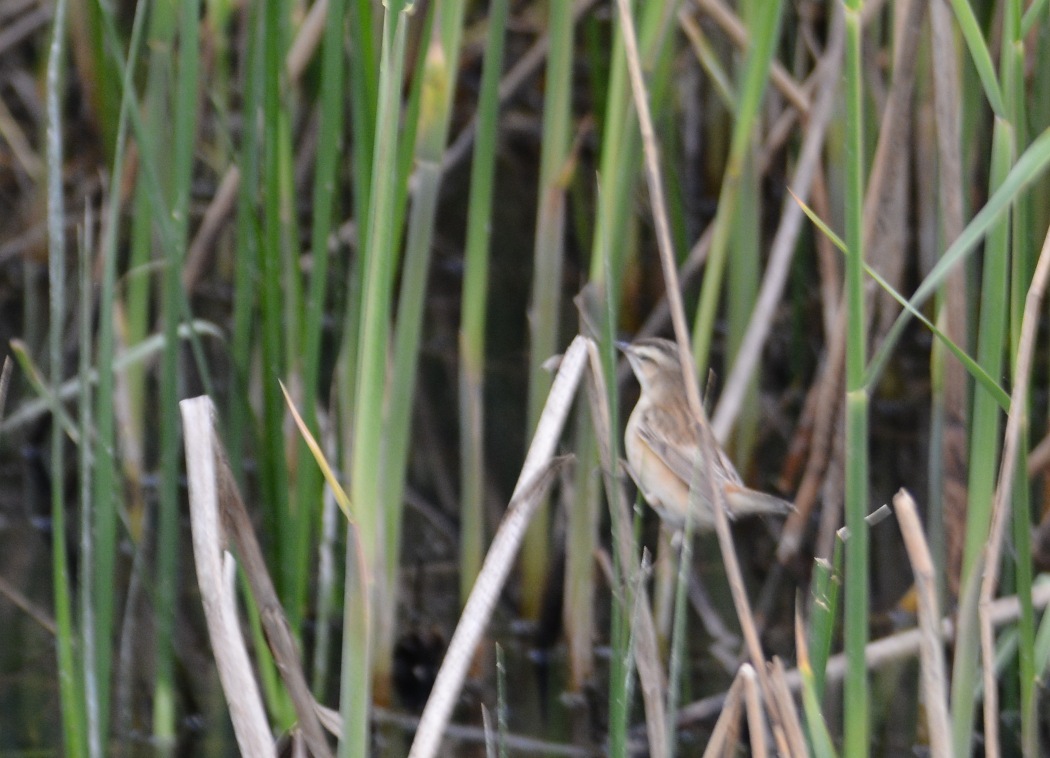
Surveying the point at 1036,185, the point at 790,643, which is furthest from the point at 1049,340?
the point at 790,643

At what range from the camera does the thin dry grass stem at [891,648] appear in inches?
98.5

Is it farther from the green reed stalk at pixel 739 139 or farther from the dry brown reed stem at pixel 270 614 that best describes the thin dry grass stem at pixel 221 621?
the green reed stalk at pixel 739 139

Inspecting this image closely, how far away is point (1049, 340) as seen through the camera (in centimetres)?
486

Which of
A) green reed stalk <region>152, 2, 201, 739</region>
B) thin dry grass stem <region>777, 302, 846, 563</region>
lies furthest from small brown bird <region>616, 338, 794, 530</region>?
green reed stalk <region>152, 2, 201, 739</region>

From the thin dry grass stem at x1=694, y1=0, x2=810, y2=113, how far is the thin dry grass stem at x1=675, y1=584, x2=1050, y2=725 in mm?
1377

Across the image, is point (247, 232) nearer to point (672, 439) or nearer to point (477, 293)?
point (477, 293)

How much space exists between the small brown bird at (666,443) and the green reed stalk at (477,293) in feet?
1.15

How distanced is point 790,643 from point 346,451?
119 cm

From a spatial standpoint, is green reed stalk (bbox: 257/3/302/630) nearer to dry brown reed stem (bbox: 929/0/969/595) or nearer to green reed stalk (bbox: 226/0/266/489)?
green reed stalk (bbox: 226/0/266/489)

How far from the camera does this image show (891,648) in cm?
257

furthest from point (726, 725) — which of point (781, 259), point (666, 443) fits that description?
point (781, 259)

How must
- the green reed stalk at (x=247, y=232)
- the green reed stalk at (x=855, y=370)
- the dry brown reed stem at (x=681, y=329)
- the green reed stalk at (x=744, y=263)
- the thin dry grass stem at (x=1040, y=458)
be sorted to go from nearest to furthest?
the green reed stalk at (x=855, y=370), the dry brown reed stem at (x=681, y=329), the green reed stalk at (x=247, y=232), the thin dry grass stem at (x=1040, y=458), the green reed stalk at (x=744, y=263)

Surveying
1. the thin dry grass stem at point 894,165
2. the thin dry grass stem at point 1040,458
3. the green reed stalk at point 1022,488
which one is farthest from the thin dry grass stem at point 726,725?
the thin dry grass stem at point 1040,458

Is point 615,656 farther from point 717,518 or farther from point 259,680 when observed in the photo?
point 259,680
